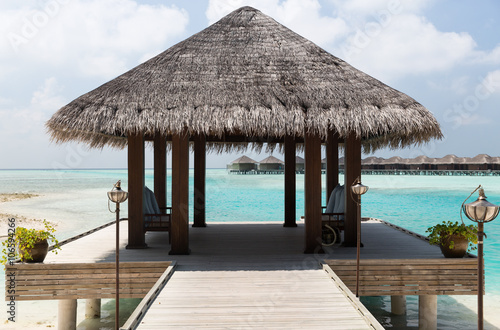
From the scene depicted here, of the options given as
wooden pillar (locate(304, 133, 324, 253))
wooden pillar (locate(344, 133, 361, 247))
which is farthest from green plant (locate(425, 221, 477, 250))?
wooden pillar (locate(304, 133, 324, 253))

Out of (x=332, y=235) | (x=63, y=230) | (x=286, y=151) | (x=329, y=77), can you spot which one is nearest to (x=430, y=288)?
(x=332, y=235)

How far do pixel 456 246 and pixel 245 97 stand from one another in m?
2.97

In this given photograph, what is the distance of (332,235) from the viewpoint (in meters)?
5.71

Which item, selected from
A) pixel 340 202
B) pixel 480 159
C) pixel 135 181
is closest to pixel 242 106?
pixel 135 181

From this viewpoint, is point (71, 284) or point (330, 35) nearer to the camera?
point (71, 284)

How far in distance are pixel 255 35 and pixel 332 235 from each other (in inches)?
119

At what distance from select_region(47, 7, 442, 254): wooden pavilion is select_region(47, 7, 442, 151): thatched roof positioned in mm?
12

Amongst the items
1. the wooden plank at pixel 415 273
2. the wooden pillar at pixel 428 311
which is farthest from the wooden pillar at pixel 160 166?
the wooden pillar at pixel 428 311

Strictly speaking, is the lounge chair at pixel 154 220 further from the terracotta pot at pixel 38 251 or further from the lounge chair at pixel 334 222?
the lounge chair at pixel 334 222

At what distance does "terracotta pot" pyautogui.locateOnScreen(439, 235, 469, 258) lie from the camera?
4770 millimetres

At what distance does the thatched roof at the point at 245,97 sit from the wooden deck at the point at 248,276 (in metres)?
1.50

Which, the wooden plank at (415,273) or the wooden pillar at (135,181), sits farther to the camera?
the wooden pillar at (135,181)

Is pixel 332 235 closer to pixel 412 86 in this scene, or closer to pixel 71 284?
pixel 412 86

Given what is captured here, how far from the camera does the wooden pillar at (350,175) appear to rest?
5.57m
